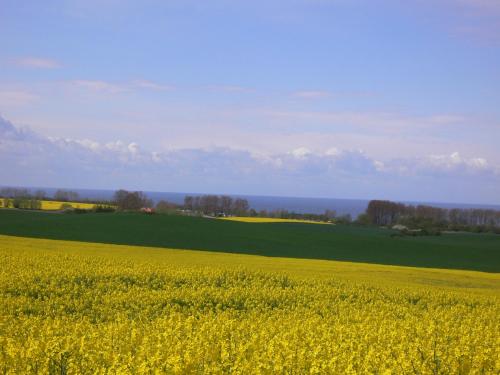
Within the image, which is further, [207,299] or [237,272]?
[237,272]

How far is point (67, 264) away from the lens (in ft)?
69.2

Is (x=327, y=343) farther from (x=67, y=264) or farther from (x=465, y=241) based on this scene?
(x=465, y=241)

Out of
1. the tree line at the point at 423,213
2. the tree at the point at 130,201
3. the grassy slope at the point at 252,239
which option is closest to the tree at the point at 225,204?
the tree at the point at 130,201

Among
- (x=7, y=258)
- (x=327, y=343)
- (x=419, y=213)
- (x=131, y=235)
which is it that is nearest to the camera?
(x=327, y=343)

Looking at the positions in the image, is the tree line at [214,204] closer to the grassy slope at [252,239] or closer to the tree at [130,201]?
the tree at [130,201]

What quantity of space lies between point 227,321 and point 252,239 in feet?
130

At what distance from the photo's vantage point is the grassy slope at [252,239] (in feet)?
145

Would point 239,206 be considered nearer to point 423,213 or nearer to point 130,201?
point 130,201

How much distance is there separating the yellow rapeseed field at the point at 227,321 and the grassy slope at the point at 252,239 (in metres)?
17.7

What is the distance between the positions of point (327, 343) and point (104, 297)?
25.5ft

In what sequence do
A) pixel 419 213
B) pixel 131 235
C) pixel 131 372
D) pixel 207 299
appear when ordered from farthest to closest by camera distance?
pixel 419 213 < pixel 131 235 < pixel 207 299 < pixel 131 372

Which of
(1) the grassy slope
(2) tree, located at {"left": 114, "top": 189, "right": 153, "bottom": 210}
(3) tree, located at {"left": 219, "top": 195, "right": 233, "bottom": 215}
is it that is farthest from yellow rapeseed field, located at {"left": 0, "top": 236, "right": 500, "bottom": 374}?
(3) tree, located at {"left": 219, "top": 195, "right": 233, "bottom": 215}

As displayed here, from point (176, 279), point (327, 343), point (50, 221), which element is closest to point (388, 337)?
point (327, 343)

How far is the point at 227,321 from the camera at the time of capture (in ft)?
39.4
